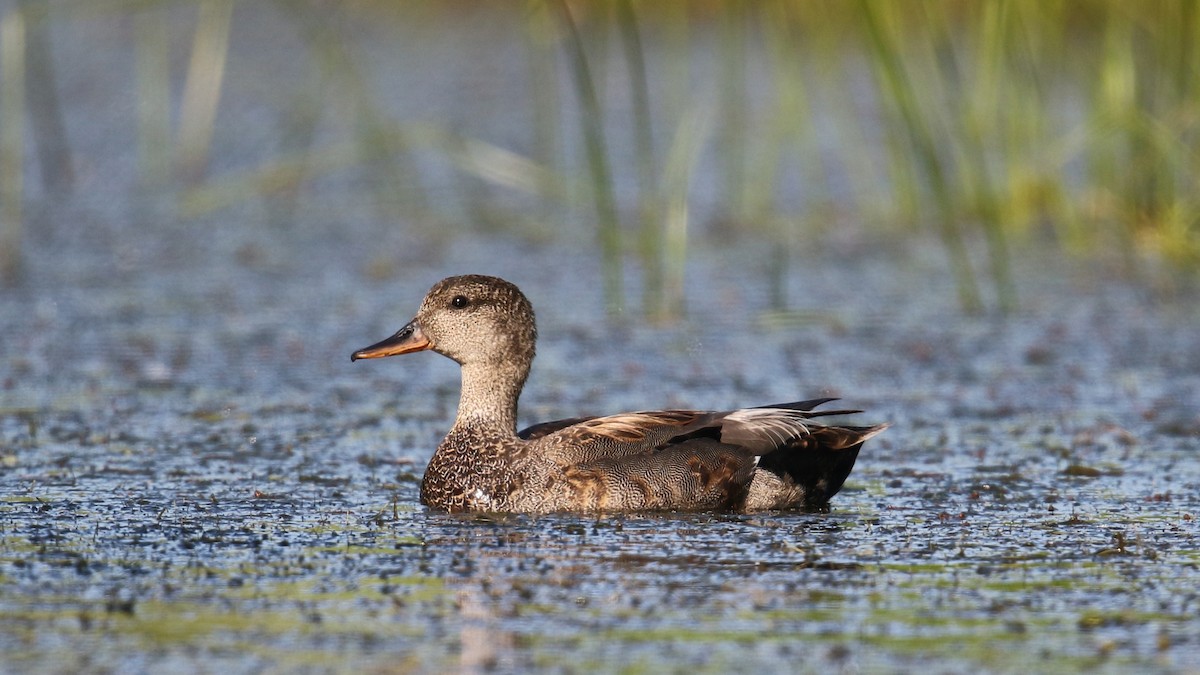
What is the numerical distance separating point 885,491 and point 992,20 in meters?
4.28

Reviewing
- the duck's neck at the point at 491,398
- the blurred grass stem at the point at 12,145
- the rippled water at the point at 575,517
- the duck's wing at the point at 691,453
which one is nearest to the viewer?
the rippled water at the point at 575,517

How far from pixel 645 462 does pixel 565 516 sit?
1.31ft

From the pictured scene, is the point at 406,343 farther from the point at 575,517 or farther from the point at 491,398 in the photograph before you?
the point at 575,517

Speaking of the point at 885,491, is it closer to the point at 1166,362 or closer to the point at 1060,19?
the point at 1166,362

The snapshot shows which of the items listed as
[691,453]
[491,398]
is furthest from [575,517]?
[491,398]

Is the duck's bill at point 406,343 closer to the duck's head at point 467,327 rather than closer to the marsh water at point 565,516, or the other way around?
the duck's head at point 467,327

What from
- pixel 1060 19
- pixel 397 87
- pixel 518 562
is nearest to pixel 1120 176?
pixel 1060 19

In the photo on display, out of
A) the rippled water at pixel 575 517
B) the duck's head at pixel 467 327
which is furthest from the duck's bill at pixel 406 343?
the rippled water at pixel 575 517

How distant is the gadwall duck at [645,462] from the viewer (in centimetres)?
756

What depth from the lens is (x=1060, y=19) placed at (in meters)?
12.5

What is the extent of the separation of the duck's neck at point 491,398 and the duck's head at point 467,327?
0.04 meters

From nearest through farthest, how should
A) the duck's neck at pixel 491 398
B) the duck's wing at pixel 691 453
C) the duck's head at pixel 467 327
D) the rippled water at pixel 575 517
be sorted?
1. the rippled water at pixel 575 517
2. the duck's wing at pixel 691 453
3. the duck's neck at pixel 491 398
4. the duck's head at pixel 467 327

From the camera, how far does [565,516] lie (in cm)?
747

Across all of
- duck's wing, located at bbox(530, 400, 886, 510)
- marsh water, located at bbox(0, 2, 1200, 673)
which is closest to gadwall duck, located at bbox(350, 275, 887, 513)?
duck's wing, located at bbox(530, 400, 886, 510)
